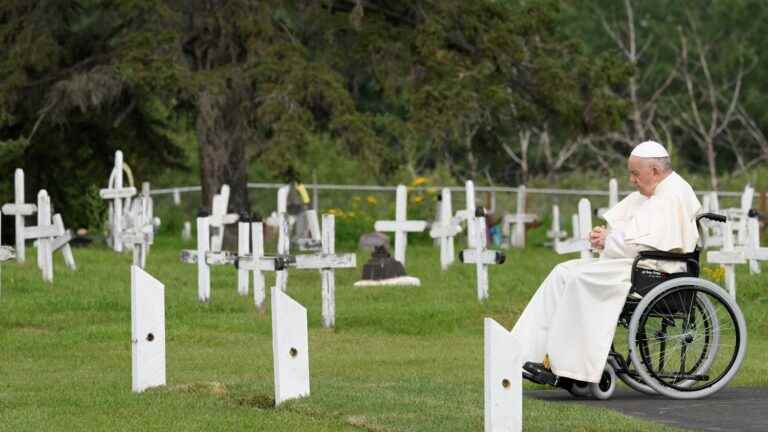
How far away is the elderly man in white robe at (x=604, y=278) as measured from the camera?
36.8 ft

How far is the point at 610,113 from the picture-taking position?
98.8ft

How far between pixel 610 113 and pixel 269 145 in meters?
6.18

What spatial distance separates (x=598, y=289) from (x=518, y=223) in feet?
66.7

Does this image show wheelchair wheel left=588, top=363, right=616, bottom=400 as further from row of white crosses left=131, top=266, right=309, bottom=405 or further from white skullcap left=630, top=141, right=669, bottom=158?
row of white crosses left=131, top=266, right=309, bottom=405

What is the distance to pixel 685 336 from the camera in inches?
459

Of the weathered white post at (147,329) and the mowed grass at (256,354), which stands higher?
the weathered white post at (147,329)

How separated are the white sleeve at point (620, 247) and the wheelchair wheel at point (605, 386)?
694mm

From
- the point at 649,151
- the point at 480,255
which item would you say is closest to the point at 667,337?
the point at 649,151

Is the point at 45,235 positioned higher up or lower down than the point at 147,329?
higher up

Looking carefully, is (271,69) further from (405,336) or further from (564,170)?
(564,170)

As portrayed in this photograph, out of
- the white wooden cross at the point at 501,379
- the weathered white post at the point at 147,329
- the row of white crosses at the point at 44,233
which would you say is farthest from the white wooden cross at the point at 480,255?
the white wooden cross at the point at 501,379

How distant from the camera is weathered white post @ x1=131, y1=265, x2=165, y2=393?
11.5 m

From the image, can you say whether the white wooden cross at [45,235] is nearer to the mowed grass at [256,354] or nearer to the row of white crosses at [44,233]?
the row of white crosses at [44,233]

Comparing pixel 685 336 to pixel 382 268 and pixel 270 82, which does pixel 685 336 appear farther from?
pixel 270 82
